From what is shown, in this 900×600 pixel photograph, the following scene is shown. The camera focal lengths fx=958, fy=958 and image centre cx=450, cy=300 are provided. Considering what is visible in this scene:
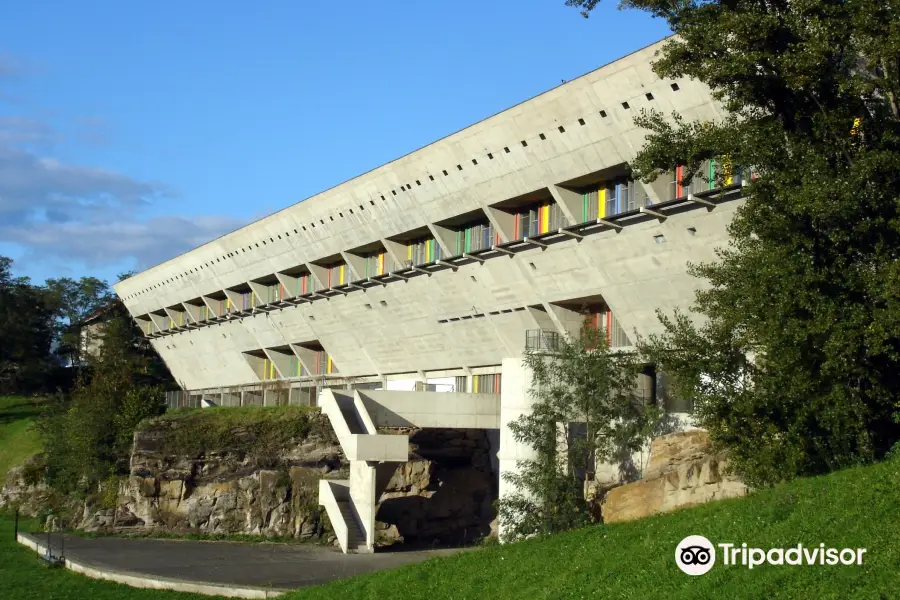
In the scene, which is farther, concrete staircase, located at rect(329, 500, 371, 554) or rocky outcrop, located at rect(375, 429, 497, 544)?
rocky outcrop, located at rect(375, 429, 497, 544)

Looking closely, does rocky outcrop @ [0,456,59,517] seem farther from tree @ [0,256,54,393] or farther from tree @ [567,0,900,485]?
tree @ [567,0,900,485]

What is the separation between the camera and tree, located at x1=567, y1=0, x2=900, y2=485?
15.1 m

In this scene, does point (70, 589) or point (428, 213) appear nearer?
point (70, 589)

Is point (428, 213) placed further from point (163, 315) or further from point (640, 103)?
point (163, 315)

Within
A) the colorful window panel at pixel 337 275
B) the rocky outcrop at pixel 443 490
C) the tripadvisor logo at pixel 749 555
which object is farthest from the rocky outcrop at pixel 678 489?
the colorful window panel at pixel 337 275

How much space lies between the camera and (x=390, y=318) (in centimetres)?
3909

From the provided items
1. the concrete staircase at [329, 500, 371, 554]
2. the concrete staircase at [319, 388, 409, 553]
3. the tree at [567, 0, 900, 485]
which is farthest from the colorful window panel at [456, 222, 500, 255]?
the tree at [567, 0, 900, 485]

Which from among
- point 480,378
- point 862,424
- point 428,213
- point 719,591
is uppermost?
point 428,213

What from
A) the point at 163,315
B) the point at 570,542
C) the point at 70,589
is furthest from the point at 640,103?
the point at 163,315

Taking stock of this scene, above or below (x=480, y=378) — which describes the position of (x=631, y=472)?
below

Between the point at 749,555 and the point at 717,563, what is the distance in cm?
42

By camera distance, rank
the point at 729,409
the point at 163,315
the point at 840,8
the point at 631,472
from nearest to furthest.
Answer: the point at 840,8
the point at 729,409
the point at 631,472
the point at 163,315

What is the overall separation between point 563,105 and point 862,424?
43.0 feet

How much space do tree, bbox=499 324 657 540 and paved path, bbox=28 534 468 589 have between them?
8.75ft
